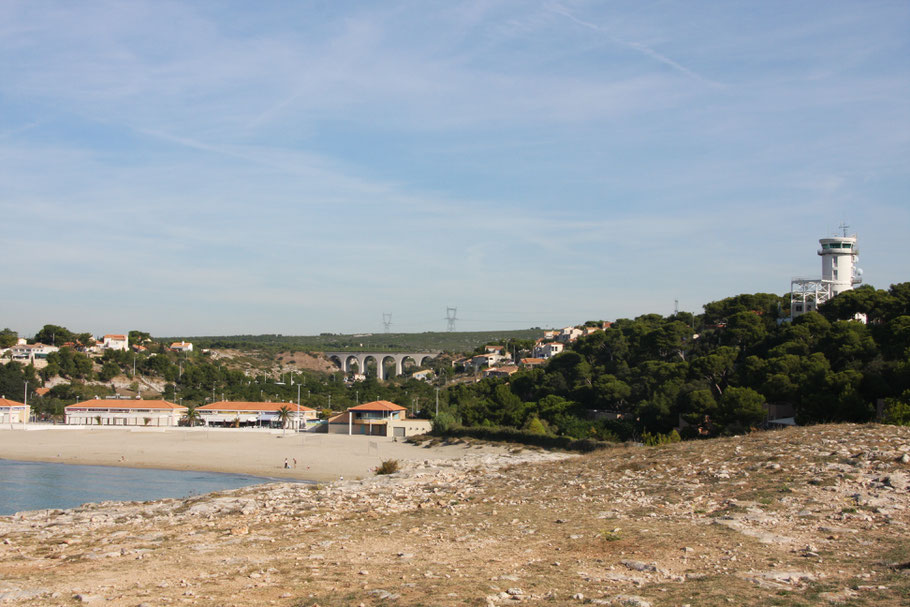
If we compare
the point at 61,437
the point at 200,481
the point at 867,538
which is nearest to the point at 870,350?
the point at 867,538

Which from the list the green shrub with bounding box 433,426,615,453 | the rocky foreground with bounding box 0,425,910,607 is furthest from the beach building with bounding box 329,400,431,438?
the rocky foreground with bounding box 0,425,910,607

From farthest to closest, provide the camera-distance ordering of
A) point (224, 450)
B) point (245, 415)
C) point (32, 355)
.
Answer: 1. point (32, 355)
2. point (245, 415)
3. point (224, 450)

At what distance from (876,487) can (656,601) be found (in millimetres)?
8697

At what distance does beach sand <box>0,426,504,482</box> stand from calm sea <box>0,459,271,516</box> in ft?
8.77

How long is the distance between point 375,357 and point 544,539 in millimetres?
145683

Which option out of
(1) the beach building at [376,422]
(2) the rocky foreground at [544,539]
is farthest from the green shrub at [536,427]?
(2) the rocky foreground at [544,539]

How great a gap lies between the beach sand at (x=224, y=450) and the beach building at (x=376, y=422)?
2845 millimetres

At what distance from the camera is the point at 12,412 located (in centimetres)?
7606

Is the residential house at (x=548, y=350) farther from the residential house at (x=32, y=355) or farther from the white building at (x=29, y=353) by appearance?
the white building at (x=29, y=353)

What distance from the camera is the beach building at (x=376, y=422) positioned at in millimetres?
65125

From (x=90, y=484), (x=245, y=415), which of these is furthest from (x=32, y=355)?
(x=90, y=484)

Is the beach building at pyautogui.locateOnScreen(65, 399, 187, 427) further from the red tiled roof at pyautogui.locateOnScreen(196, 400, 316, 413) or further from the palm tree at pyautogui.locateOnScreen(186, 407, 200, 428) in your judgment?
the red tiled roof at pyautogui.locateOnScreen(196, 400, 316, 413)

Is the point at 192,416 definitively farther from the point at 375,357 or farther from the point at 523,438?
the point at 375,357

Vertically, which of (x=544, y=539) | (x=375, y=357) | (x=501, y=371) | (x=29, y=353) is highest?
(x=29, y=353)
